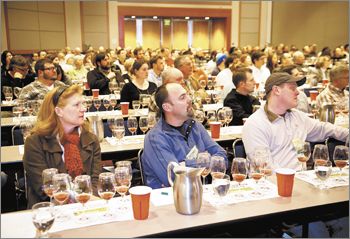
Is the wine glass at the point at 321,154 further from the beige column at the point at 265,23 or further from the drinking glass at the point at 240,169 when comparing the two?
the beige column at the point at 265,23

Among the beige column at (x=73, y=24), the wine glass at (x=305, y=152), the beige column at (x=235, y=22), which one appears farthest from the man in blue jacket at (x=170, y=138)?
the beige column at (x=235, y=22)

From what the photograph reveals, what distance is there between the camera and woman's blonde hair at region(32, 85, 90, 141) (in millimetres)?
2696

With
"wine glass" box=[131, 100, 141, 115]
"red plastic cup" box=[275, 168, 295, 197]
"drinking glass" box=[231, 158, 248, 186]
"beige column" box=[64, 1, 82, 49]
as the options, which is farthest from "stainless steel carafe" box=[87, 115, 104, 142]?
"beige column" box=[64, 1, 82, 49]

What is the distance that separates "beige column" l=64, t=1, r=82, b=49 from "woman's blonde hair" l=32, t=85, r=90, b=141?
14036 millimetres

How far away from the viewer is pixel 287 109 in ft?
10.5

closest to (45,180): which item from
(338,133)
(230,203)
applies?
(230,203)

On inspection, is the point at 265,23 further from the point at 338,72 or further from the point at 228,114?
the point at 228,114

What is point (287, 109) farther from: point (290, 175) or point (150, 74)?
point (150, 74)

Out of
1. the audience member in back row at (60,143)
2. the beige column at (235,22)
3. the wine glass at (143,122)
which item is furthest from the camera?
the beige column at (235,22)

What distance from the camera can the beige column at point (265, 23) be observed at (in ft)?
62.1

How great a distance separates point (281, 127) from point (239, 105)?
1.50 metres

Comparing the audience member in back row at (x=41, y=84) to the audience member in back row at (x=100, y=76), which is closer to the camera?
the audience member in back row at (x=41, y=84)

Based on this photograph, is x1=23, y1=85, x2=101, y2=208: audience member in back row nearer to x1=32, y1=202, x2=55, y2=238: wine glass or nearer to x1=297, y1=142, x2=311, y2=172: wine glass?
x1=32, y1=202, x2=55, y2=238: wine glass

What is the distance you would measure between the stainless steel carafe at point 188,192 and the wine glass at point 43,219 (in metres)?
0.60
